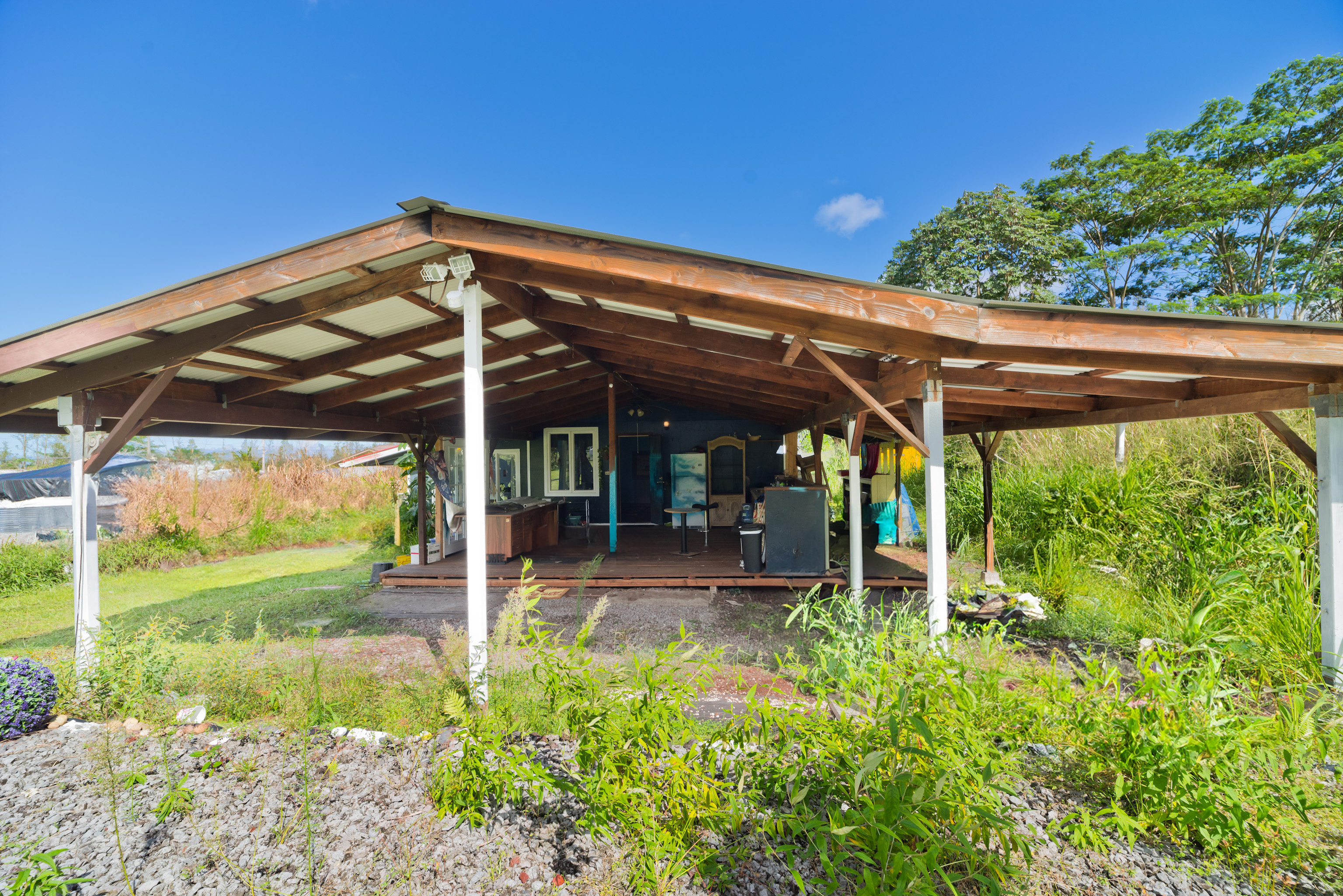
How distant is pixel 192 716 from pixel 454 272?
9.92ft

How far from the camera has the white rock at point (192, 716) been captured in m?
3.14

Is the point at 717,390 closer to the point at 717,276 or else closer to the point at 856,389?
the point at 856,389

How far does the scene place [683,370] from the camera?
7945 mm

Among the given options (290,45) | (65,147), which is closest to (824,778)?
(290,45)

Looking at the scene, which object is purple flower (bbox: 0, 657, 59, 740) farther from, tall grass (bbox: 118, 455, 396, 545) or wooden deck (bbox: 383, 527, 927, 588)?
tall grass (bbox: 118, 455, 396, 545)

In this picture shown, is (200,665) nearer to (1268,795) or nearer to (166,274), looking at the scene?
(1268,795)

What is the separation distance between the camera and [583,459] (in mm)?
12523

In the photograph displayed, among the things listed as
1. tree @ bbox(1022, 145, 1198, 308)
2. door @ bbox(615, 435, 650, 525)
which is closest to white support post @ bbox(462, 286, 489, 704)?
door @ bbox(615, 435, 650, 525)

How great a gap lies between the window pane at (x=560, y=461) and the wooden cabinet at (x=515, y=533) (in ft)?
7.51

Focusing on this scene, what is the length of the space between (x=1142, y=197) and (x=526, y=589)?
1853 cm

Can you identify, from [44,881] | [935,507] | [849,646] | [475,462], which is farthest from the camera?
[475,462]

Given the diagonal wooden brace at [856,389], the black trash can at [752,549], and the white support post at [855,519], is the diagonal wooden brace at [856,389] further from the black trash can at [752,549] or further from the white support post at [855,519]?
the black trash can at [752,549]

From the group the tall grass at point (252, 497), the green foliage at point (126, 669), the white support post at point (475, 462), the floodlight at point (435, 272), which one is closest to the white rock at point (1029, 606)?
the white support post at point (475, 462)

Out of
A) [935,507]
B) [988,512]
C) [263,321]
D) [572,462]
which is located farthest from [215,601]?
[988,512]
